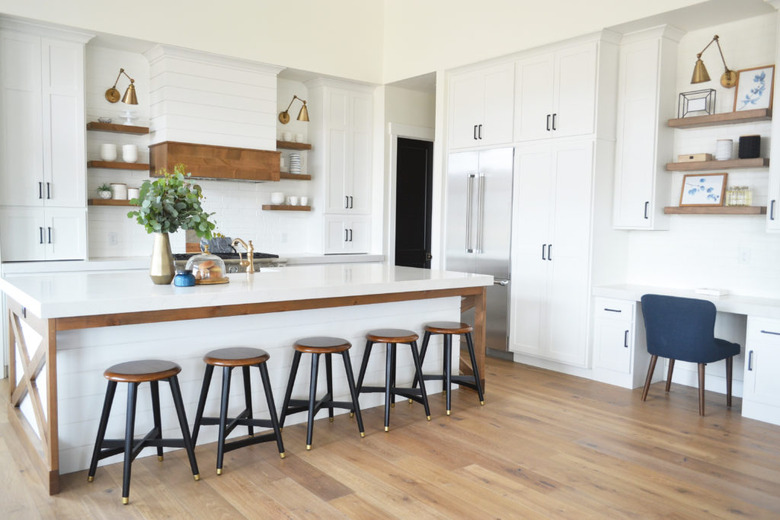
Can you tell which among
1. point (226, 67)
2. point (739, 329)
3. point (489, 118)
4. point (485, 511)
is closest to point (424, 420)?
point (485, 511)

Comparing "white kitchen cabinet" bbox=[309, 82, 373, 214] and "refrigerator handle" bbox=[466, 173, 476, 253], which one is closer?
"refrigerator handle" bbox=[466, 173, 476, 253]

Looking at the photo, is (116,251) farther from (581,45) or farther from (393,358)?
(581,45)

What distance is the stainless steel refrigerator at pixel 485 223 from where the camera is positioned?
5762mm

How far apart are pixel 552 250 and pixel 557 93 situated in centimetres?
133

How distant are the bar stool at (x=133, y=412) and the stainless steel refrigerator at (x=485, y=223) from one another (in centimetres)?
348

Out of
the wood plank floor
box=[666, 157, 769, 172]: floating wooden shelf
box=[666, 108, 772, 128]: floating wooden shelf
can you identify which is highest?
box=[666, 108, 772, 128]: floating wooden shelf

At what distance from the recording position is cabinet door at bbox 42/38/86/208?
510cm

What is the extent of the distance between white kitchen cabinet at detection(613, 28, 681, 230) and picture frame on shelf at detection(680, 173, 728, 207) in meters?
0.16

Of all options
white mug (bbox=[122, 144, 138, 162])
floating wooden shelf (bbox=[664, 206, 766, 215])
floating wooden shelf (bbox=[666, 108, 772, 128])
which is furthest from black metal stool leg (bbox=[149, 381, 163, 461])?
floating wooden shelf (bbox=[666, 108, 772, 128])

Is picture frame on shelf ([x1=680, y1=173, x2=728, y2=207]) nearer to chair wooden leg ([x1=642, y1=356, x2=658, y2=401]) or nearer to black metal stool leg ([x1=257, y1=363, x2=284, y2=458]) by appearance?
chair wooden leg ([x1=642, y1=356, x2=658, y2=401])

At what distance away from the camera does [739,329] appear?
4.72 m

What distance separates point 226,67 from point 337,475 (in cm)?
428

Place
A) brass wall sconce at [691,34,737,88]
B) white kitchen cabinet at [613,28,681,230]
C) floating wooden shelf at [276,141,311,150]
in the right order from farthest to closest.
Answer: floating wooden shelf at [276,141,311,150] < white kitchen cabinet at [613,28,681,230] < brass wall sconce at [691,34,737,88]

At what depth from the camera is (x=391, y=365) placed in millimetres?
3846
